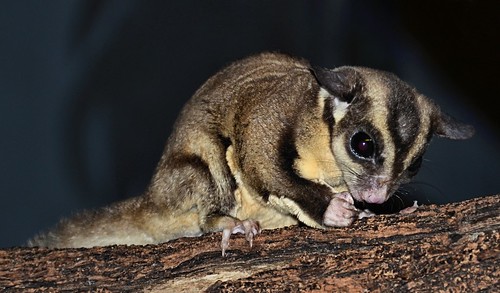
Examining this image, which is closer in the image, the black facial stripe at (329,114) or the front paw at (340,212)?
the front paw at (340,212)

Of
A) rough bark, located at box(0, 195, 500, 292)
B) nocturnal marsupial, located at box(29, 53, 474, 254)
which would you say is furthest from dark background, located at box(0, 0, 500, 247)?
rough bark, located at box(0, 195, 500, 292)

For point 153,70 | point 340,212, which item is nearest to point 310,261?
point 340,212

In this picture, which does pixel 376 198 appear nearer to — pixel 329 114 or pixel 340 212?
pixel 340 212

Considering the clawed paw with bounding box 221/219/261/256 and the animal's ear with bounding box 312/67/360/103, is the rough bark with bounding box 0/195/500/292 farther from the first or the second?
the animal's ear with bounding box 312/67/360/103

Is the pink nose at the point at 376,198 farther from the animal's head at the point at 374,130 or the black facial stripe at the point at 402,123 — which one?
the black facial stripe at the point at 402,123

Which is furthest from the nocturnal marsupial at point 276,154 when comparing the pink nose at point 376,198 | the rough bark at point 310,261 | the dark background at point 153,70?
the dark background at point 153,70

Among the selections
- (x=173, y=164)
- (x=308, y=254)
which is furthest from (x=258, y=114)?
(x=308, y=254)

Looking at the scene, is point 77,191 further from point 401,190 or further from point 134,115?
point 401,190
